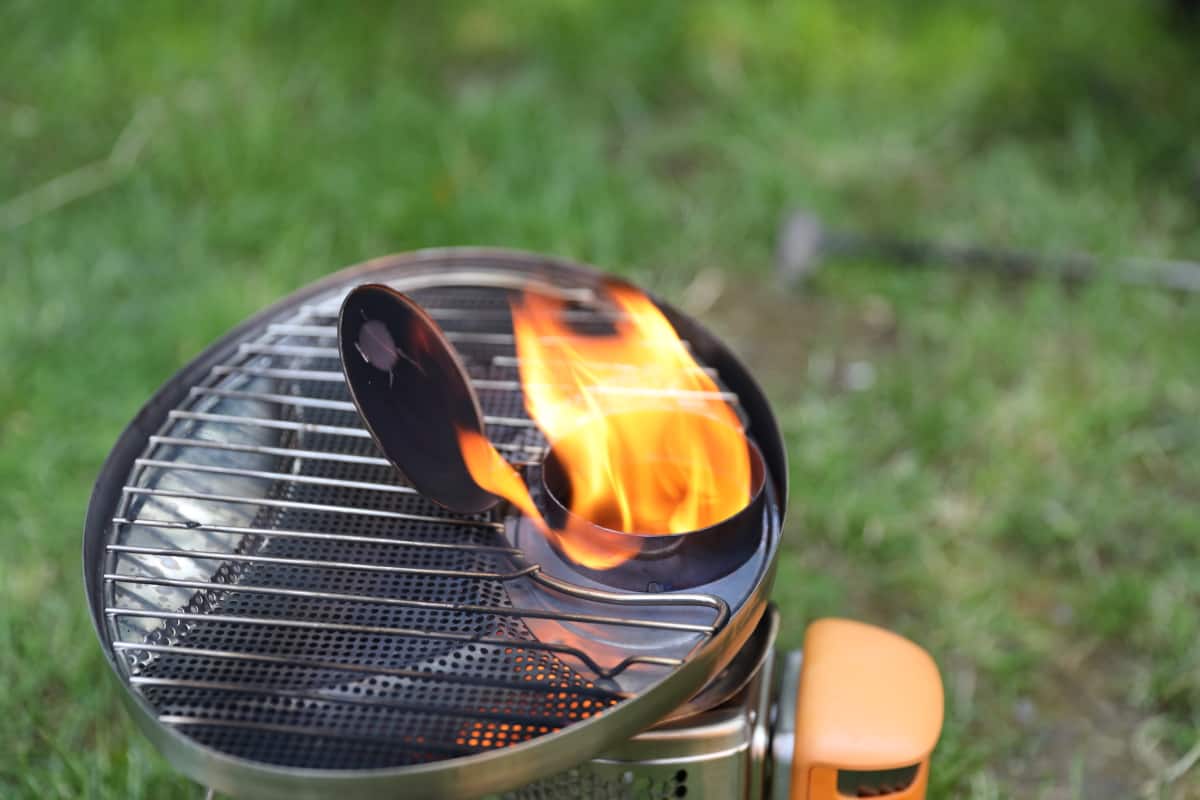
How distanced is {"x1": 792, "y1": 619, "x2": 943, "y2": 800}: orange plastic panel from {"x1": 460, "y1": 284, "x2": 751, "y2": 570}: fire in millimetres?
242

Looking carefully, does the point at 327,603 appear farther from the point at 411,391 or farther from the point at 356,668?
the point at 411,391

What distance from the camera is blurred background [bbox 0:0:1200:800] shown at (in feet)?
6.87

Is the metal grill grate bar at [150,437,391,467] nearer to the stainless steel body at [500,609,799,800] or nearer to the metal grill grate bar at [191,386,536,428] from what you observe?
the metal grill grate bar at [191,386,536,428]

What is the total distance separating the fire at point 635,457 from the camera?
1448 millimetres

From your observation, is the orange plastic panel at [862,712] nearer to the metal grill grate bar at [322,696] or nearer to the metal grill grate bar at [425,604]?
the metal grill grate bar at [425,604]

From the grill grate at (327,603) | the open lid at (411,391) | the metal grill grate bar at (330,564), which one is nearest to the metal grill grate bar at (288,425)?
the grill grate at (327,603)

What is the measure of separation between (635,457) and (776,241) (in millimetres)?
1814

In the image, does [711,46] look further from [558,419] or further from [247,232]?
[558,419]

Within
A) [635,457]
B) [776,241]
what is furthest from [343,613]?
[776,241]

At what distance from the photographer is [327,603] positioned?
136cm

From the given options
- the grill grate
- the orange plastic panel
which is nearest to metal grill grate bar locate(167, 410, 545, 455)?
the grill grate

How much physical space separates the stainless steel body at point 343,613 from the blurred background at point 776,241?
1.89ft

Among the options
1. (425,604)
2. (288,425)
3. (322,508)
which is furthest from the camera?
(288,425)

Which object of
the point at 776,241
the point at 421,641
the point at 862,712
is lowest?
the point at 776,241
